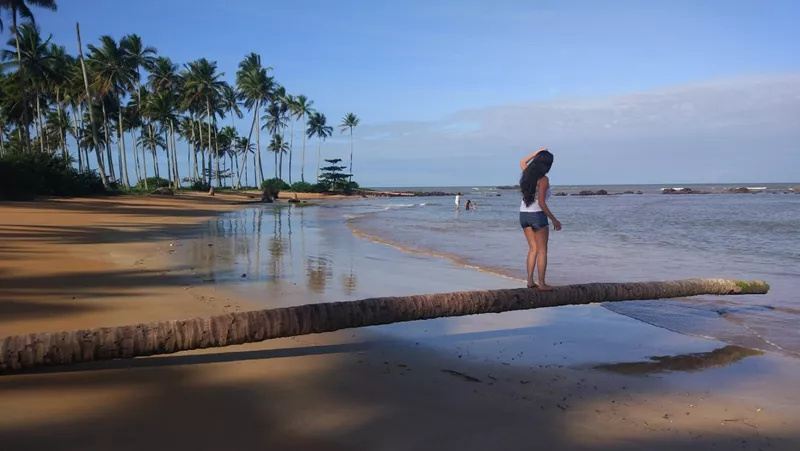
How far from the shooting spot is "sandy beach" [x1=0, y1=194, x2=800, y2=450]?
11.8ft

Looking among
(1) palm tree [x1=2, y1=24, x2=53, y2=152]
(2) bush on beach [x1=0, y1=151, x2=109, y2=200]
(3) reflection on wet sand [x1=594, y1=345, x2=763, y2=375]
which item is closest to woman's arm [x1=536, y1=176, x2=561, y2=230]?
(3) reflection on wet sand [x1=594, y1=345, x2=763, y2=375]

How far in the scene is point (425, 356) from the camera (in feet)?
18.3

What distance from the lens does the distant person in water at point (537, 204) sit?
6.27 m

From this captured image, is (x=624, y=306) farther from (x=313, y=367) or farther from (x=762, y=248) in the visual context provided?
(x=762, y=248)

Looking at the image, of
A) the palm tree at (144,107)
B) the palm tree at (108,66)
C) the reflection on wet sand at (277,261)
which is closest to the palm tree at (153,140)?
the palm tree at (144,107)

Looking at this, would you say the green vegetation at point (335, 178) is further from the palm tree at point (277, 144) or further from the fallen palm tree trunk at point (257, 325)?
the fallen palm tree trunk at point (257, 325)

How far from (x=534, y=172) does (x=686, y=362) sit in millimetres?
2626

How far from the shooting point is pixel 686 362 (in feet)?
18.7

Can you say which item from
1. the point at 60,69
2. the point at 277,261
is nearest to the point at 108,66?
the point at 60,69

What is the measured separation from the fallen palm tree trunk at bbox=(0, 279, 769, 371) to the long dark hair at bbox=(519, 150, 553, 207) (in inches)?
47.9

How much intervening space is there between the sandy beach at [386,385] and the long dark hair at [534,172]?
1.78 metres

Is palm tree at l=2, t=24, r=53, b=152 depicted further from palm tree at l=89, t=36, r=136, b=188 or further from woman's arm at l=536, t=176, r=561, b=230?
woman's arm at l=536, t=176, r=561, b=230

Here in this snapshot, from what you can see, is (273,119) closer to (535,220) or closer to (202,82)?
(202,82)

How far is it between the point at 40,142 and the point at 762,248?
6386 centimetres
